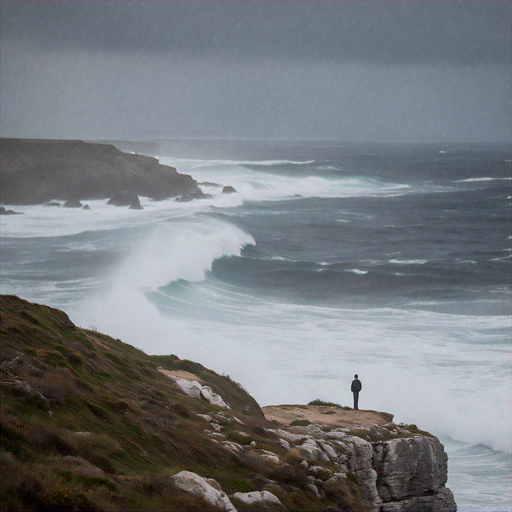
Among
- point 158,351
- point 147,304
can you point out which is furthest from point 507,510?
point 147,304

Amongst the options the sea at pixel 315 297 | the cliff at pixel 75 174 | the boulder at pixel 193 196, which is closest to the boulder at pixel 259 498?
the sea at pixel 315 297

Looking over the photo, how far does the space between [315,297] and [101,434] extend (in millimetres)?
33267

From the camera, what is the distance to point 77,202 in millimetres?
77375

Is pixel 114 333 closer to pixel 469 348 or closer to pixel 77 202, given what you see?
pixel 469 348

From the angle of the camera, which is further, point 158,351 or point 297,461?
point 158,351

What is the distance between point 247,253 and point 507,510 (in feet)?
125

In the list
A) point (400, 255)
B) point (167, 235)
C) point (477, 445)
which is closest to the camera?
point (477, 445)

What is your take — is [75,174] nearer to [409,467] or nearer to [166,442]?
[409,467]

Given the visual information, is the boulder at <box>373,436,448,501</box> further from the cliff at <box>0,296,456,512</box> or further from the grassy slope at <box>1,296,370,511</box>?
the grassy slope at <box>1,296,370,511</box>

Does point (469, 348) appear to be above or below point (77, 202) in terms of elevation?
below

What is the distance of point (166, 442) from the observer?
12383 mm

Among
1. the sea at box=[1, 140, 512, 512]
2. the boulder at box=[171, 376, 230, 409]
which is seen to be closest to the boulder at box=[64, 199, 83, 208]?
the sea at box=[1, 140, 512, 512]

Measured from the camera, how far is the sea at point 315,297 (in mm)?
27516

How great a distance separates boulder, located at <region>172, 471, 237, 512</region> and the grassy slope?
21 centimetres
